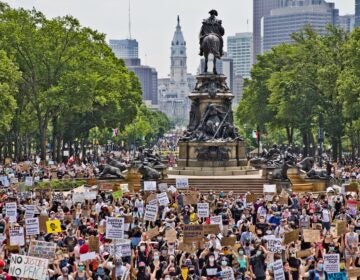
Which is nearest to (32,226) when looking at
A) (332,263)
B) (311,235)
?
(311,235)

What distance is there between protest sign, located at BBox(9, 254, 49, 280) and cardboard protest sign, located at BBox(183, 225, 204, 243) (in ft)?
18.0

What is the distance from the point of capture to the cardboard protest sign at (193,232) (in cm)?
2342

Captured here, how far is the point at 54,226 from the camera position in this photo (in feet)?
82.5

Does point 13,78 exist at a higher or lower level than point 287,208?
higher

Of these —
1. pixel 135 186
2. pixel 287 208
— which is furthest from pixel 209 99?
pixel 287 208

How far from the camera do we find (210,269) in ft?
68.5

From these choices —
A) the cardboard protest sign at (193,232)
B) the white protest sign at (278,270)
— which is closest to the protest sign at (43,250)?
the cardboard protest sign at (193,232)

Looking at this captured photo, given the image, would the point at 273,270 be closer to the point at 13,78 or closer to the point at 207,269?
the point at 207,269

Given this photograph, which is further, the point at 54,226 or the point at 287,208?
the point at 287,208

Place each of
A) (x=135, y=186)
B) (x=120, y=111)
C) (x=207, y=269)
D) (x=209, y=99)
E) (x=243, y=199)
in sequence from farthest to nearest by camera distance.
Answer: (x=120, y=111) → (x=209, y=99) → (x=135, y=186) → (x=243, y=199) → (x=207, y=269)

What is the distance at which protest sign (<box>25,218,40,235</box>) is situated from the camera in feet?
81.5

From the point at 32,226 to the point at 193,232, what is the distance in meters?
4.17

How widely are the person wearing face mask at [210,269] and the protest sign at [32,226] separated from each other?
18.1ft

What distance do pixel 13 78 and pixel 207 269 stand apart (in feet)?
150
